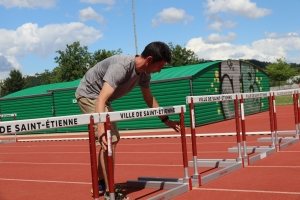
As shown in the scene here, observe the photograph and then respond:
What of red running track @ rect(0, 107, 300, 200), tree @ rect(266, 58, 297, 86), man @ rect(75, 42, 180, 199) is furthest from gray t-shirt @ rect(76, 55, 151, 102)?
tree @ rect(266, 58, 297, 86)

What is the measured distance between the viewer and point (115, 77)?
446 centimetres

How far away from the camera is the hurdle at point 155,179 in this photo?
4.38 metres

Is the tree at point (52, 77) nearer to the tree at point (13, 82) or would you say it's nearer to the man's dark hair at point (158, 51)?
the tree at point (13, 82)

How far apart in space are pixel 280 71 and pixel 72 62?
4258 centimetres

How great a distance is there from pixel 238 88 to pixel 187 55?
4466 cm

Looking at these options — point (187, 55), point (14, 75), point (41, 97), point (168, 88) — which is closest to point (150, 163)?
point (168, 88)

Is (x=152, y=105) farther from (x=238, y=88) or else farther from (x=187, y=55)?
(x=187, y=55)

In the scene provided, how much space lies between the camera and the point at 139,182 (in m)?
6.19

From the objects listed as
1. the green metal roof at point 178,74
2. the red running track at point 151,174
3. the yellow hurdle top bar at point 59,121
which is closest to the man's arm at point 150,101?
the yellow hurdle top bar at point 59,121

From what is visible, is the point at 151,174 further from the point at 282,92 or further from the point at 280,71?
the point at 280,71

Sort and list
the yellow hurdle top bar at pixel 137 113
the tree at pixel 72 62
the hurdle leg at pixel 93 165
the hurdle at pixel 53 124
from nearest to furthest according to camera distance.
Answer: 1. the hurdle at pixel 53 124
2. the hurdle leg at pixel 93 165
3. the yellow hurdle top bar at pixel 137 113
4. the tree at pixel 72 62

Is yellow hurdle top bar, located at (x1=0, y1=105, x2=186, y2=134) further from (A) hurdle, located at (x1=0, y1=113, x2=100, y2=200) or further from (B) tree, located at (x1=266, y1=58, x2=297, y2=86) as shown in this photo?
(B) tree, located at (x1=266, y1=58, x2=297, y2=86)

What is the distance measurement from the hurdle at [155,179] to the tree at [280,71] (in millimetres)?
82789

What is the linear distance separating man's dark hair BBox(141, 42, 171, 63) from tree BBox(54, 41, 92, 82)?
214 feet
